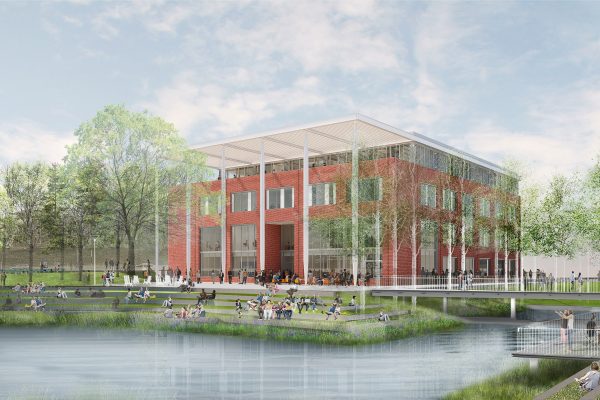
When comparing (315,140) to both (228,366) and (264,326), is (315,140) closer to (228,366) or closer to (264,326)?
(264,326)

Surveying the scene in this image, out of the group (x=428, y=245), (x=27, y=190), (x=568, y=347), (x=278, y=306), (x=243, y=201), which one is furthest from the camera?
(x=243, y=201)

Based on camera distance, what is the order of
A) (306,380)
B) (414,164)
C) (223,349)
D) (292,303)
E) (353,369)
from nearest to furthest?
(306,380) → (353,369) → (223,349) → (292,303) → (414,164)

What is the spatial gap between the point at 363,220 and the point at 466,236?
1267cm

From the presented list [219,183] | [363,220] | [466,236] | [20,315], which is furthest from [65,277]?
[466,236]

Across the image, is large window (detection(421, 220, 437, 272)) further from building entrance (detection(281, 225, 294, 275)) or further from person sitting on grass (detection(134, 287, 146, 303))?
person sitting on grass (detection(134, 287, 146, 303))

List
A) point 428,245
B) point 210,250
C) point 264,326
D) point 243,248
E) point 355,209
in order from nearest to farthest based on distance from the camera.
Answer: point 264,326
point 355,209
point 428,245
point 243,248
point 210,250

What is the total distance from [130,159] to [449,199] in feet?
87.7

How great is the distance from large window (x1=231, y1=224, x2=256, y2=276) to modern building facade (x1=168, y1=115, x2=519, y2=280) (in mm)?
115

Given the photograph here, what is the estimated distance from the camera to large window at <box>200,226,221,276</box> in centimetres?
6819

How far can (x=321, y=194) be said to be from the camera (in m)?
59.4

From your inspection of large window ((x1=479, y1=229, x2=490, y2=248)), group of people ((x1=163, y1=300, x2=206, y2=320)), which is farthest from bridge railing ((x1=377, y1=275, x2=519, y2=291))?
group of people ((x1=163, y1=300, x2=206, y2=320))

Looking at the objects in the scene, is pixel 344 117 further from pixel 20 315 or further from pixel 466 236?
pixel 20 315

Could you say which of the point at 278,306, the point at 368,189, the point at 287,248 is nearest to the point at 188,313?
the point at 278,306

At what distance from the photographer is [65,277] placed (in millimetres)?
68188
